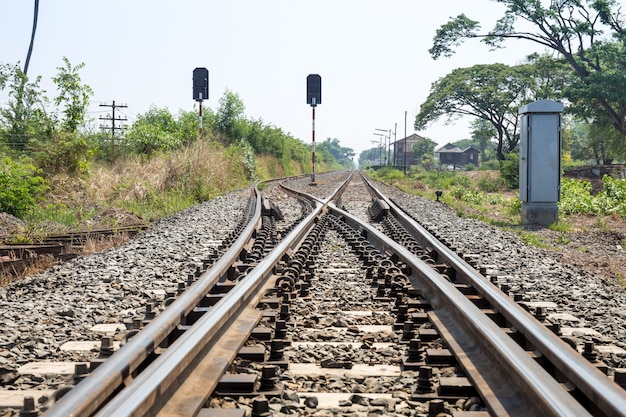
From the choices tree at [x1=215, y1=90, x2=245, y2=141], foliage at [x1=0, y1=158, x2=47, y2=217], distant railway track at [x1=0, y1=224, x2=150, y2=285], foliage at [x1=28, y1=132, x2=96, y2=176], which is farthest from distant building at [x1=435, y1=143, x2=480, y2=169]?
distant railway track at [x1=0, y1=224, x2=150, y2=285]

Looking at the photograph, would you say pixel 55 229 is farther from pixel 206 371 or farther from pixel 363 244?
pixel 206 371

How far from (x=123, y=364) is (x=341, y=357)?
112cm

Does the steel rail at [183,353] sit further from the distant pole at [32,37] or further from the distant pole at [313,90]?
the distant pole at [32,37]

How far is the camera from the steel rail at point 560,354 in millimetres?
2023

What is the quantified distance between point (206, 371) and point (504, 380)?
1.14 metres

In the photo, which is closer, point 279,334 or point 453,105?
point 279,334

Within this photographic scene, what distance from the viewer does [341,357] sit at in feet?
10.1

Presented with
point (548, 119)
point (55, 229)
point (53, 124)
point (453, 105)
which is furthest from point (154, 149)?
point (453, 105)

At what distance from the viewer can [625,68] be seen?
27.6 m

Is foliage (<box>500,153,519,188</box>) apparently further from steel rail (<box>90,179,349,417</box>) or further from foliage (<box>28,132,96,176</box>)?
steel rail (<box>90,179,349,417</box>)

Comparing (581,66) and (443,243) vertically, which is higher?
(581,66)

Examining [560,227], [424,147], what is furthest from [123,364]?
[424,147]

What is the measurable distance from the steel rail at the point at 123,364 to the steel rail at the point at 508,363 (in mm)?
1308

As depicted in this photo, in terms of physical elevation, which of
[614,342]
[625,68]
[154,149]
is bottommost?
[614,342]
